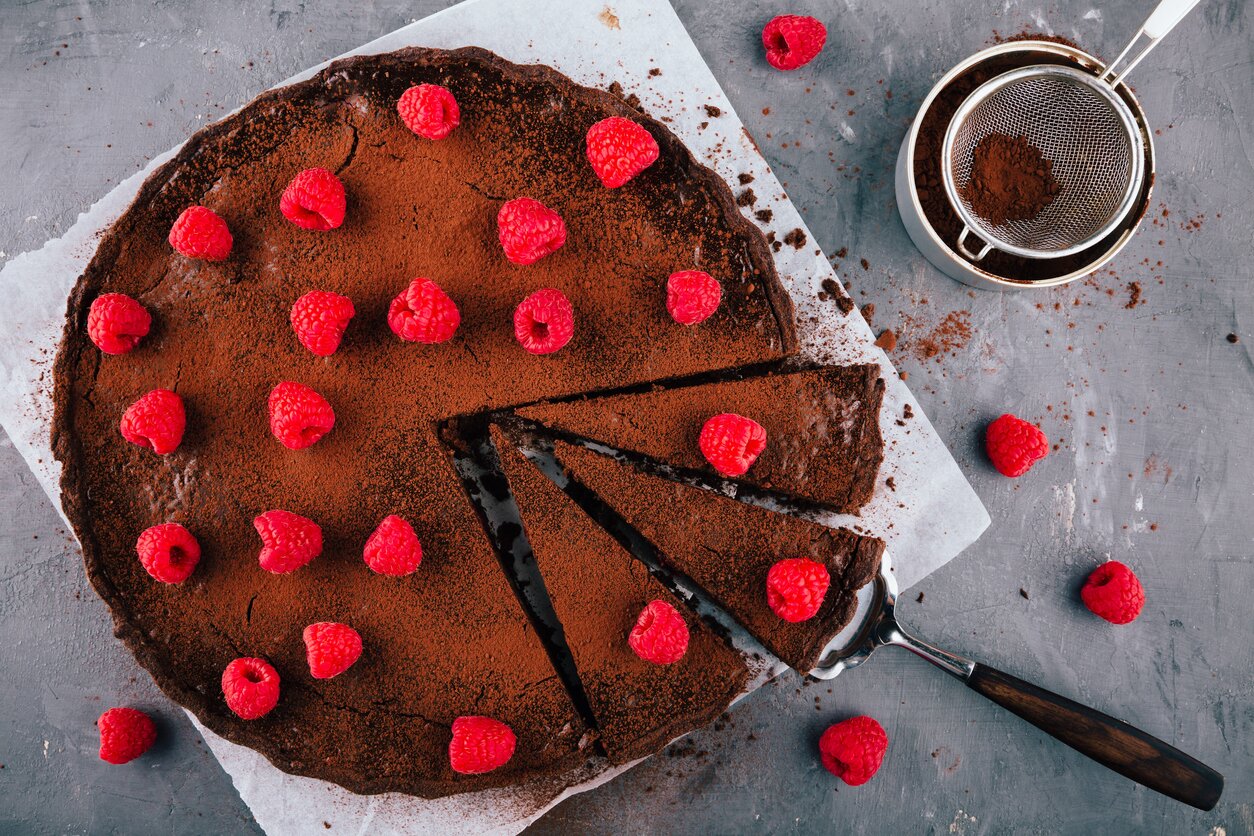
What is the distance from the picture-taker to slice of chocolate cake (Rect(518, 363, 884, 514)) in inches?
124

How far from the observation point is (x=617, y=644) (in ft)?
10.3

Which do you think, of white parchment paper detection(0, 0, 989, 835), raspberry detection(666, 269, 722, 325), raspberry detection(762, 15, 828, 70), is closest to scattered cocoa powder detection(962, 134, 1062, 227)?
white parchment paper detection(0, 0, 989, 835)

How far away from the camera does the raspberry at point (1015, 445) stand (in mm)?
3479

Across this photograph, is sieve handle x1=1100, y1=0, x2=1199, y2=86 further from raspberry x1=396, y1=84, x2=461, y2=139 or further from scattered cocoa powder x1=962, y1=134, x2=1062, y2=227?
raspberry x1=396, y1=84, x2=461, y2=139

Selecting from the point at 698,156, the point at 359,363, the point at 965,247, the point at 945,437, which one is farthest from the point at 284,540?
the point at 965,247

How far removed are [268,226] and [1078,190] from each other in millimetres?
3539

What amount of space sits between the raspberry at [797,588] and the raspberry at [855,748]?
0.83m

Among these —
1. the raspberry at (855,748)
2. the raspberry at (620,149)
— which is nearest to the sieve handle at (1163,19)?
the raspberry at (620,149)

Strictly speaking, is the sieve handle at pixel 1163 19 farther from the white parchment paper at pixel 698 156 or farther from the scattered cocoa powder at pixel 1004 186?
the white parchment paper at pixel 698 156

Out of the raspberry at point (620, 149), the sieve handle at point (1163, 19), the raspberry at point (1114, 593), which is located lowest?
the raspberry at point (1114, 593)

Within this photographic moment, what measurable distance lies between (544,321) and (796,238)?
1.42m

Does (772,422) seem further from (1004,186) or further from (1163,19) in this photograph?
(1163,19)

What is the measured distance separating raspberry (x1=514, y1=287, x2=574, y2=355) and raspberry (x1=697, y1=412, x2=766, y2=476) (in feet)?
2.27

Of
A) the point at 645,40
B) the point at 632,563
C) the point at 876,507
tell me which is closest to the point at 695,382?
the point at 632,563
